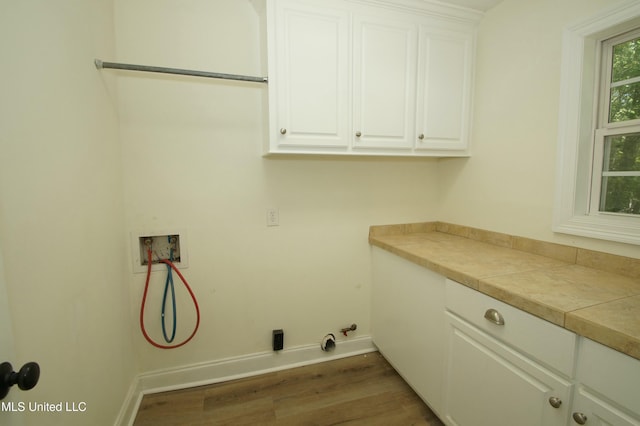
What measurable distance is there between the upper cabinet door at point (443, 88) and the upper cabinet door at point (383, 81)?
76 millimetres

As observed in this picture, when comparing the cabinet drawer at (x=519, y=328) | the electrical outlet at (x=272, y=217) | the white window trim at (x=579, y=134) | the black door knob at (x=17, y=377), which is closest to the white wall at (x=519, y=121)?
the white window trim at (x=579, y=134)

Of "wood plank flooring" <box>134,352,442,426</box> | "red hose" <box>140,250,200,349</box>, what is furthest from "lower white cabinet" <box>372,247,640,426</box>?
"red hose" <box>140,250,200,349</box>

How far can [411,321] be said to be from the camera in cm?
157

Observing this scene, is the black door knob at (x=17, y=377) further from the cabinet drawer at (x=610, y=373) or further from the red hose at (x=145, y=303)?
the cabinet drawer at (x=610, y=373)

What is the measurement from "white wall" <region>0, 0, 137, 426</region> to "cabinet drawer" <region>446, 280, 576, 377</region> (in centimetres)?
145

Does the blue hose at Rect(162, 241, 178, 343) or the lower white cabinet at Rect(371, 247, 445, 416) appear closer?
the lower white cabinet at Rect(371, 247, 445, 416)

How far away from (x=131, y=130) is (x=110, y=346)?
1.15 metres

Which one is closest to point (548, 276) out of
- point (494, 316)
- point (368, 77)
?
point (494, 316)

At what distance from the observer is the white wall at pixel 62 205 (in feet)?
2.42

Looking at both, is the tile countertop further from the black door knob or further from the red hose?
the black door knob

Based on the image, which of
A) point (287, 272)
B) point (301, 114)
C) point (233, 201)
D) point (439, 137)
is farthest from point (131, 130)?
point (439, 137)

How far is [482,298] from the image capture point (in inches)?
43.4

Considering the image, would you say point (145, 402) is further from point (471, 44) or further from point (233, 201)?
point (471, 44)

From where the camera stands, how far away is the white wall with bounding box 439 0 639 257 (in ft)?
4.53
